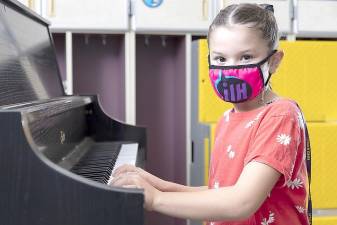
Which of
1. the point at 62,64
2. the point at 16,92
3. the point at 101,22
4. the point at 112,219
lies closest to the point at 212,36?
the point at 112,219

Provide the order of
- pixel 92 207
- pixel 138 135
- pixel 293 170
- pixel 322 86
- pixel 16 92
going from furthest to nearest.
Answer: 1. pixel 322 86
2. pixel 138 135
3. pixel 16 92
4. pixel 293 170
5. pixel 92 207

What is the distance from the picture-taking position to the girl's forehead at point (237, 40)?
927 millimetres

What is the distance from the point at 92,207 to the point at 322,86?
1.66 metres

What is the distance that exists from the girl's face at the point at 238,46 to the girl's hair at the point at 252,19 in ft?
0.03

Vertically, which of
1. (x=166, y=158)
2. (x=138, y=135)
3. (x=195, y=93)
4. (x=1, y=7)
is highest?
(x=1, y=7)

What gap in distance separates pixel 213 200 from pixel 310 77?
1495mm

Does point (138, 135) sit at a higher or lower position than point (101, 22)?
lower

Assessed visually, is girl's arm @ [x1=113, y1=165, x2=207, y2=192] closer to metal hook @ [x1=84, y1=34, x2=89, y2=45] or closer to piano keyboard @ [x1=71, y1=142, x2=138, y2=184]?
piano keyboard @ [x1=71, y1=142, x2=138, y2=184]

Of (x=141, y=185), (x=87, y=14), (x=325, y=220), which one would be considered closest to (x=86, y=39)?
(x=87, y=14)

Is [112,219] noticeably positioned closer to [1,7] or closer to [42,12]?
[1,7]

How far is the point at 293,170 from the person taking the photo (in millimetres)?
954

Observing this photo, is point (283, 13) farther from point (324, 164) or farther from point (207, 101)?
point (324, 164)

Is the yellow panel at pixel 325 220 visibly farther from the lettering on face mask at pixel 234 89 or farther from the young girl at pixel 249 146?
the lettering on face mask at pixel 234 89

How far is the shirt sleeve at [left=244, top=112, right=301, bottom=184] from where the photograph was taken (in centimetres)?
87
